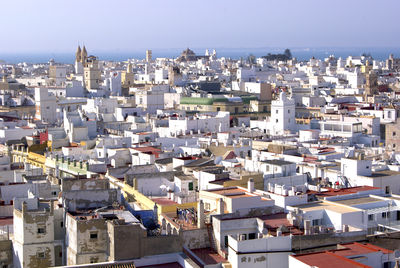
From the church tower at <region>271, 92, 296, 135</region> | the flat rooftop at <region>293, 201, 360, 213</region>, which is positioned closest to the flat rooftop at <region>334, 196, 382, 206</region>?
the flat rooftop at <region>293, 201, 360, 213</region>

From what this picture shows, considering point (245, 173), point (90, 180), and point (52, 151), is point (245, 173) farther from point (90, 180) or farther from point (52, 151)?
point (52, 151)

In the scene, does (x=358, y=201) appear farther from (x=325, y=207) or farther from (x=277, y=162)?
(x=277, y=162)

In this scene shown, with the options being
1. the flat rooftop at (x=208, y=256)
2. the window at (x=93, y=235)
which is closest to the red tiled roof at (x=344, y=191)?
the flat rooftop at (x=208, y=256)

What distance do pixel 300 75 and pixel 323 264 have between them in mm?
112552

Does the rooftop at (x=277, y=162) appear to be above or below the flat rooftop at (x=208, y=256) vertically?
above

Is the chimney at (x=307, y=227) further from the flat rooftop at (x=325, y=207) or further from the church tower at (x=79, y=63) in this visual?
the church tower at (x=79, y=63)

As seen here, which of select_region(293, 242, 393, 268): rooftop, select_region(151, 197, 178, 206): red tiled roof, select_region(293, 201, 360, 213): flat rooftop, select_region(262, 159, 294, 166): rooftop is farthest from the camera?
select_region(262, 159, 294, 166): rooftop

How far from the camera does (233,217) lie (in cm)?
2606

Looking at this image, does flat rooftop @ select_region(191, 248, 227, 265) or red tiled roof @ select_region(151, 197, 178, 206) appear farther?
red tiled roof @ select_region(151, 197, 178, 206)

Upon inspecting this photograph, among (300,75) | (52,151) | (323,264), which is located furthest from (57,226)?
(300,75)

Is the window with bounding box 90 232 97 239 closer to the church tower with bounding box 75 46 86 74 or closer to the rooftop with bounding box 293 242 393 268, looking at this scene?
the rooftop with bounding box 293 242 393 268

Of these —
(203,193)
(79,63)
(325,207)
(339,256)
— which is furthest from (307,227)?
(79,63)

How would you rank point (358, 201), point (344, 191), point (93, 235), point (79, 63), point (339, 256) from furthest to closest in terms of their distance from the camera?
point (79, 63)
point (344, 191)
point (358, 201)
point (93, 235)
point (339, 256)

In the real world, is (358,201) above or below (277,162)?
below
